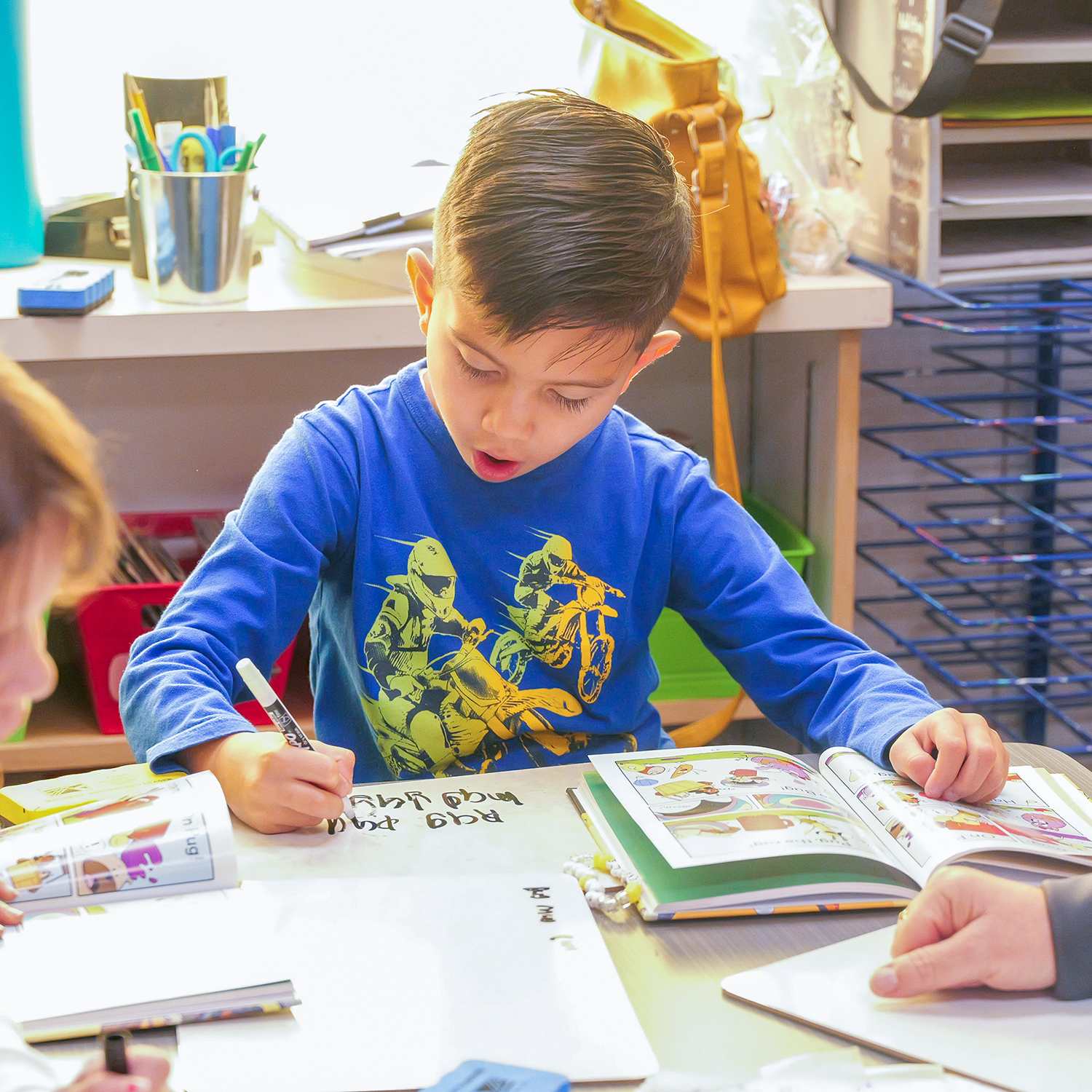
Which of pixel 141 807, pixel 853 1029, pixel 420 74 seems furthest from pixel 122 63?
pixel 853 1029

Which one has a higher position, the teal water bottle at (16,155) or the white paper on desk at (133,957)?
the teal water bottle at (16,155)

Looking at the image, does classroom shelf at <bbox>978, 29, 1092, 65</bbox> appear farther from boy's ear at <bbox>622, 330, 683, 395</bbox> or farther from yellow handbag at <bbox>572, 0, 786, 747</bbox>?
boy's ear at <bbox>622, 330, 683, 395</bbox>

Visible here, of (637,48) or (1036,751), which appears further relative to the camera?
(637,48)

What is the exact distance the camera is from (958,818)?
0.77 metres

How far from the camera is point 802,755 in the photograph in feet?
3.08

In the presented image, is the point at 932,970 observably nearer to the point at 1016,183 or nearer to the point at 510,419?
the point at 510,419

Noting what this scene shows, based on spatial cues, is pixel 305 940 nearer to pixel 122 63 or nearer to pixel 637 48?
pixel 637 48

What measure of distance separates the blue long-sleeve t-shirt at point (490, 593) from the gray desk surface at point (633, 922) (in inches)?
5.4

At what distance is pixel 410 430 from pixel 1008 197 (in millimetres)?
840

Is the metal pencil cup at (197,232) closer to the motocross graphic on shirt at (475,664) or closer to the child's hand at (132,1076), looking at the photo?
the motocross graphic on shirt at (475,664)

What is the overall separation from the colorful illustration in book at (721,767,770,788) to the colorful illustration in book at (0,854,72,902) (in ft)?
1.27

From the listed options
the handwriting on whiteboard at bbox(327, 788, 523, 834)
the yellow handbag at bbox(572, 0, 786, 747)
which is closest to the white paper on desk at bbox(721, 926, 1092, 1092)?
the handwriting on whiteboard at bbox(327, 788, 523, 834)

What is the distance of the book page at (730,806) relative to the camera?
2.31 ft

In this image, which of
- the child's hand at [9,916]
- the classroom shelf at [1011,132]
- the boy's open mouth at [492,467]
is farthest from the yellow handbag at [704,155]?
the child's hand at [9,916]
